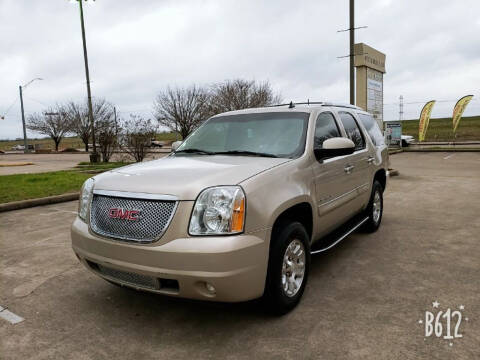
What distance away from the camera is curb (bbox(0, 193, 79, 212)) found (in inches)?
307

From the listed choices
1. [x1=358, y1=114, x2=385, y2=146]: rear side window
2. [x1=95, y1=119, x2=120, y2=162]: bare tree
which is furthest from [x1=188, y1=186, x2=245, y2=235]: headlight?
[x1=95, y1=119, x2=120, y2=162]: bare tree

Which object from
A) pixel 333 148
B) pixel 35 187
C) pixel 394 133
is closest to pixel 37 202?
pixel 35 187

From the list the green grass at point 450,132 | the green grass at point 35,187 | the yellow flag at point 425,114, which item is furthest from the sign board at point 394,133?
the green grass at point 35,187

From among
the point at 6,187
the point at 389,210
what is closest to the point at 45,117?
the point at 6,187

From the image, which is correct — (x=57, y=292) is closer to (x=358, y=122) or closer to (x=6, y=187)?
(x=358, y=122)

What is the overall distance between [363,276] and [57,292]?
10.1 feet

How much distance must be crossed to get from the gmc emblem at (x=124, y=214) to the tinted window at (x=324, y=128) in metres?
1.92

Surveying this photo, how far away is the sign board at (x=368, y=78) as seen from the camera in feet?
43.8

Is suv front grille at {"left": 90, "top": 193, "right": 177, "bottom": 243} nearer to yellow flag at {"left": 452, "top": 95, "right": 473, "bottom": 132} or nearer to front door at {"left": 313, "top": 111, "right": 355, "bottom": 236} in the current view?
front door at {"left": 313, "top": 111, "right": 355, "bottom": 236}

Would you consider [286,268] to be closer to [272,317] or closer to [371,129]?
[272,317]

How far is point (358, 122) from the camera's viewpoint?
5.29m

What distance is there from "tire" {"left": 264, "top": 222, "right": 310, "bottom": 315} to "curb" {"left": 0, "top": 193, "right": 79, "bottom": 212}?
22.1ft

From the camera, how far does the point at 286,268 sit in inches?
126

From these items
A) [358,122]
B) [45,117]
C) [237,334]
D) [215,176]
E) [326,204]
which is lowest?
[237,334]
